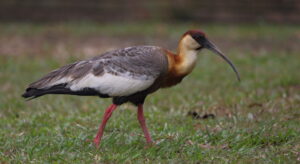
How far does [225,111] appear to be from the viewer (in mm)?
7438

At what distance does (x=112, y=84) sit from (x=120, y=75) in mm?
112

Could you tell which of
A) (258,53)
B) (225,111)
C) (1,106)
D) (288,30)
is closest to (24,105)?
(1,106)

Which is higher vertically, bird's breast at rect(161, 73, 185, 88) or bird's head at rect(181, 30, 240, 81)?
bird's head at rect(181, 30, 240, 81)

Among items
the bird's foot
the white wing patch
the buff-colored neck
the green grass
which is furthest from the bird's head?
the bird's foot

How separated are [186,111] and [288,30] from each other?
379 inches

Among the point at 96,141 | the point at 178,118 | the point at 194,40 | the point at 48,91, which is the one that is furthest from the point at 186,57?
the point at 178,118

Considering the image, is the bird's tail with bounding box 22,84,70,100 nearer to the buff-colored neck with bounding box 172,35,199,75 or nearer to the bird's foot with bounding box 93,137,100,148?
the bird's foot with bounding box 93,137,100,148

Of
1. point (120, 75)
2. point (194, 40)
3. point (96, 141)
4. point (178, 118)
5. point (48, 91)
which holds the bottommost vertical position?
A: point (178, 118)

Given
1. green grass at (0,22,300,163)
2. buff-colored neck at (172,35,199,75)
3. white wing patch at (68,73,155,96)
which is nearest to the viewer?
green grass at (0,22,300,163)

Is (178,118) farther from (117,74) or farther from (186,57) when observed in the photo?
(117,74)

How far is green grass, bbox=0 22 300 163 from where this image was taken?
5258 mm

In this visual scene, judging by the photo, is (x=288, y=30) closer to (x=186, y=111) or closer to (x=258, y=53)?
(x=258, y=53)

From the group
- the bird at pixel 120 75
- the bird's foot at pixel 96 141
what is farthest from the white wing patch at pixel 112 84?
the bird's foot at pixel 96 141

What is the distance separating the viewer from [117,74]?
214 inches
